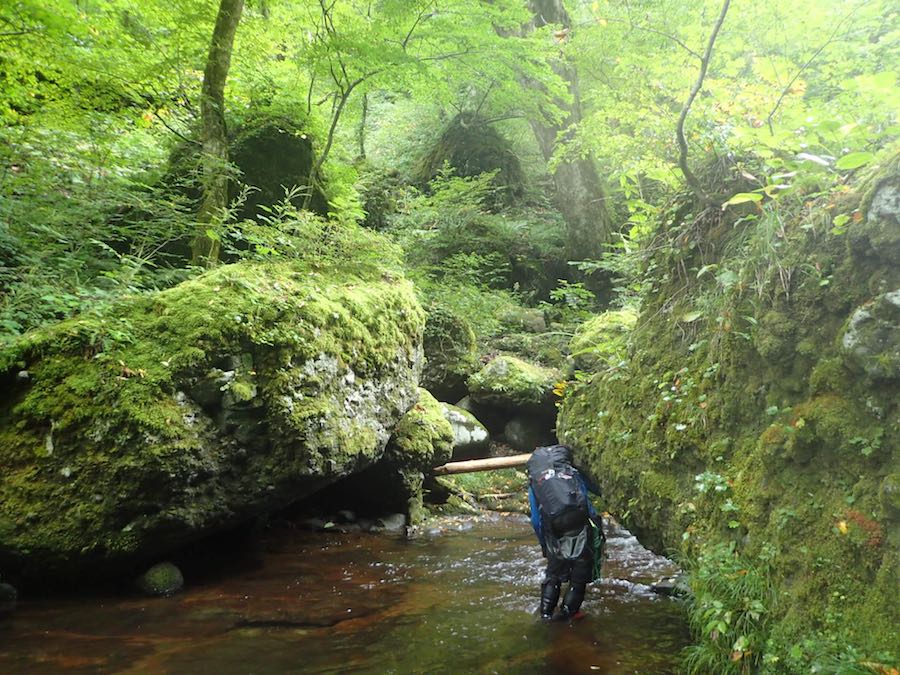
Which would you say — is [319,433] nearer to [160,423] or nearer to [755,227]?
[160,423]

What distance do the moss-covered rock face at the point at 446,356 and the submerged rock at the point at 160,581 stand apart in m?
7.06

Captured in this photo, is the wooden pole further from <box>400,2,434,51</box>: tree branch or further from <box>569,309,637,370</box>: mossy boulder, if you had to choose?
<box>400,2,434,51</box>: tree branch

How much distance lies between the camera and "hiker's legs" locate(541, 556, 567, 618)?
5008 mm

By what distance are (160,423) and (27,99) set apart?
5.32 metres

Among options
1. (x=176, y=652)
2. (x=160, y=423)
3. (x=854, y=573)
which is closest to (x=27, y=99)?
(x=160, y=423)

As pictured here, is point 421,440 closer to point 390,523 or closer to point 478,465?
point 478,465

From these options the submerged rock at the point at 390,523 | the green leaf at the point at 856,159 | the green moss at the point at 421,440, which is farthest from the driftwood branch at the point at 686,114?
the submerged rock at the point at 390,523

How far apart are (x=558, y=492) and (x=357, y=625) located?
2.12 metres

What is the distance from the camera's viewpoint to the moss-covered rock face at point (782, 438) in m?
2.82

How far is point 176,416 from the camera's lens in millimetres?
4902

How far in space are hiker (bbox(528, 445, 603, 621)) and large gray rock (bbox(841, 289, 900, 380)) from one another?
2.67m

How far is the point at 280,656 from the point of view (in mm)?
4113

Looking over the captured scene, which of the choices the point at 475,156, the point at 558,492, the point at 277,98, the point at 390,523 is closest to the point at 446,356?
the point at 390,523

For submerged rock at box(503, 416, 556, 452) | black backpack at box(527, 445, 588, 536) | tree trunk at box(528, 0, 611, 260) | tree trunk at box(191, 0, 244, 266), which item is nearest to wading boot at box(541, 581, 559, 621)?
black backpack at box(527, 445, 588, 536)
